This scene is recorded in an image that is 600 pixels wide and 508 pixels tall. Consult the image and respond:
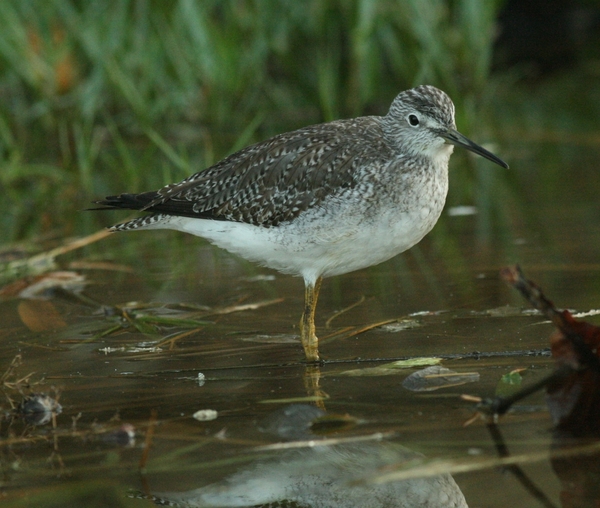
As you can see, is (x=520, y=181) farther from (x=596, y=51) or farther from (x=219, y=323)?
(x=596, y=51)

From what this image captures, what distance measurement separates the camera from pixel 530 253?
858 centimetres

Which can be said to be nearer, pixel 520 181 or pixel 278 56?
pixel 520 181

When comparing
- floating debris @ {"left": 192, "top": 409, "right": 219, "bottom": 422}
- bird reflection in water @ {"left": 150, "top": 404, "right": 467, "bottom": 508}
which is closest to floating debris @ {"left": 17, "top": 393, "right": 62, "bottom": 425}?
floating debris @ {"left": 192, "top": 409, "right": 219, "bottom": 422}

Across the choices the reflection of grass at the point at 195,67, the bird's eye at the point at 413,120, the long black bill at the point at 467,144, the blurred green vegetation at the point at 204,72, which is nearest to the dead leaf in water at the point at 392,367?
the long black bill at the point at 467,144

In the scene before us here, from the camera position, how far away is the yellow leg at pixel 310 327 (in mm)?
6336

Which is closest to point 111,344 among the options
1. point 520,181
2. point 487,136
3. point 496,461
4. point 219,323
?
point 219,323

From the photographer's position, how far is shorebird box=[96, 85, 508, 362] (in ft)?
21.8

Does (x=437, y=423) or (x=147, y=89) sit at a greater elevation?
(x=147, y=89)

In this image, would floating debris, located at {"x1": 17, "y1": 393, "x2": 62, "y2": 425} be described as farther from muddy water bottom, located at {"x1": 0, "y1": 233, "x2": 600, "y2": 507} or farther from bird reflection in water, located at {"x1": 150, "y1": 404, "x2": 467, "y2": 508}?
bird reflection in water, located at {"x1": 150, "y1": 404, "x2": 467, "y2": 508}

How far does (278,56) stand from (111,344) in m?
9.01

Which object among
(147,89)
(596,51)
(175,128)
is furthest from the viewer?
(596,51)

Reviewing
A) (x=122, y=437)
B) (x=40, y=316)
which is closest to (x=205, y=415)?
(x=122, y=437)

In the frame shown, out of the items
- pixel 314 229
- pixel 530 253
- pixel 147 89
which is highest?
pixel 147 89

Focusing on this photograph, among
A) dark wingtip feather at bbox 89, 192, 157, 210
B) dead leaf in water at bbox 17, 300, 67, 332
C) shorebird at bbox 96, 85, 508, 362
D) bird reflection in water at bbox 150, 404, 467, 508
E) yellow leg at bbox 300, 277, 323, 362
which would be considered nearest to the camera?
bird reflection in water at bbox 150, 404, 467, 508
